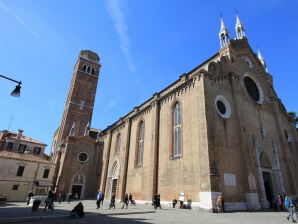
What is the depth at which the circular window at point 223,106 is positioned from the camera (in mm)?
17906

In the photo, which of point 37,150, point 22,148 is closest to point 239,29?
point 37,150

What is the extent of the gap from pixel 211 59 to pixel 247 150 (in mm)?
10802

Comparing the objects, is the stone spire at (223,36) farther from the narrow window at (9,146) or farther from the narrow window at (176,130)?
the narrow window at (9,146)

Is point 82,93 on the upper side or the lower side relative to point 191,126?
upper

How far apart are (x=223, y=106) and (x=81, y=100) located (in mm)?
33075

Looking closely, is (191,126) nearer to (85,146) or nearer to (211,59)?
(211,59)

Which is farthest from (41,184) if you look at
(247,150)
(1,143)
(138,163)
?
(247,150)

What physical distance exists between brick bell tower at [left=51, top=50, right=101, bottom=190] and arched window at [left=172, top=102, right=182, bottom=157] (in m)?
22.1

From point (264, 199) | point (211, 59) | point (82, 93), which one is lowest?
point (264, 199)

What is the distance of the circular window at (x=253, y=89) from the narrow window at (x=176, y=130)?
8.64 metres

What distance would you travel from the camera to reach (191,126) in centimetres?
1745

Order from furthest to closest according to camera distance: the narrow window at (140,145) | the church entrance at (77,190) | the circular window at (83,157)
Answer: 1. the circular window at (83,157)
2. the church entrance at (77,190)
3. the narrow window at (140,145)

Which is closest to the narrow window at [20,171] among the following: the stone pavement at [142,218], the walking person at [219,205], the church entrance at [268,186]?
the stone pavement at [142,218]

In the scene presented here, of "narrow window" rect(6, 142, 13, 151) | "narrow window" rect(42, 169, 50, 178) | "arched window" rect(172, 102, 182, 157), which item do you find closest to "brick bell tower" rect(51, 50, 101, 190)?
"narrow window" rect(6, 142, 13, 151)
